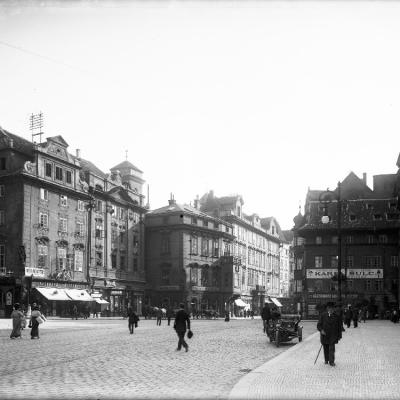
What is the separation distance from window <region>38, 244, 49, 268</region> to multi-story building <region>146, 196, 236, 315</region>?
22002 mm

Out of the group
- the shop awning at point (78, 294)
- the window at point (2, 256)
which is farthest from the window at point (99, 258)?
the window at point (2, 256)

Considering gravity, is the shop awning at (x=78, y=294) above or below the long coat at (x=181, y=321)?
below

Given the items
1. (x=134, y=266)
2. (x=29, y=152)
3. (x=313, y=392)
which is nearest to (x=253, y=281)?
(x=134, y=266)

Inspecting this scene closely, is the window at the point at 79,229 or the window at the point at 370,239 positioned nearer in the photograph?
the window at the point at 79,229

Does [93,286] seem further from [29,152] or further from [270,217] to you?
[270,217]

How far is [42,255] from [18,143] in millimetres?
11108

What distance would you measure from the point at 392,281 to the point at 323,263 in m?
7.74

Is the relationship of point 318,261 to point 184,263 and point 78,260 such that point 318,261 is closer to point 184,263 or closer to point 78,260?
point 184,263

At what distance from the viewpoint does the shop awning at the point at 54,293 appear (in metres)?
58.3

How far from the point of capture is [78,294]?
6359 cm

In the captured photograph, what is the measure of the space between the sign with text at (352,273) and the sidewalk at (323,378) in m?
53.1

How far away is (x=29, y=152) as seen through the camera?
60.8m

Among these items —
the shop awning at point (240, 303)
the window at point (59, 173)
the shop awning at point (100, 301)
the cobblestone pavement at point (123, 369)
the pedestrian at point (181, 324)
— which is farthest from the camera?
the shop awning at point (240, 303)

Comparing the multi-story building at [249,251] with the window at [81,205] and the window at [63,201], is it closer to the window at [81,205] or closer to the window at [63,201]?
the window at [81,205]
